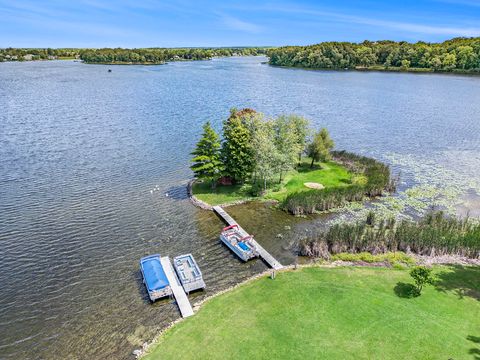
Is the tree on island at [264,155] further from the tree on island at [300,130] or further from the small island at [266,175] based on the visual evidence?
the tree on island at [300,130]

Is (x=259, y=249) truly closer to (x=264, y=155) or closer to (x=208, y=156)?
(x=264, y=155)

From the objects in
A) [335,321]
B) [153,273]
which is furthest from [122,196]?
[335,321]

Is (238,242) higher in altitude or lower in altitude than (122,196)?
higher

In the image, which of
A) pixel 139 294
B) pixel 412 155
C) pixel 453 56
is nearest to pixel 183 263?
pixel 139 294

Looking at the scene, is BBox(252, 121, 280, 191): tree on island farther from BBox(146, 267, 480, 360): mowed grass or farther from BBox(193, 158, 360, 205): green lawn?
BBox(146, 267, 480, 360): mowed grass

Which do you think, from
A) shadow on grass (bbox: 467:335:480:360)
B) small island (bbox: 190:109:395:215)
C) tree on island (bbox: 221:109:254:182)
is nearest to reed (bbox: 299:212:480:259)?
small island (bbox: 190:109:395:215)

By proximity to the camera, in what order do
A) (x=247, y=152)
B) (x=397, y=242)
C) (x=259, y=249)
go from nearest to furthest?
(x=397, y=242) < (x=259, y=249) < (x=247, y=152)
